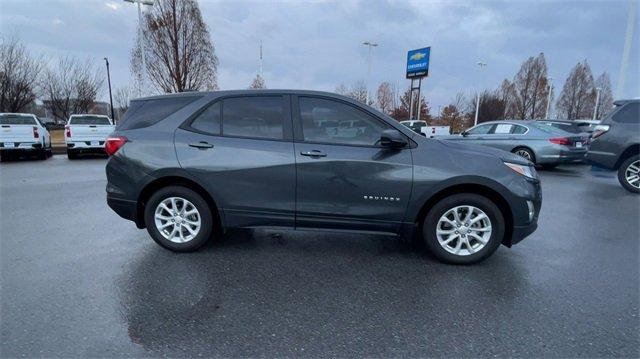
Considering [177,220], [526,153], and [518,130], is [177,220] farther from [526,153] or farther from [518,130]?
[518,130]

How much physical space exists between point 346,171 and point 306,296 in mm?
1272

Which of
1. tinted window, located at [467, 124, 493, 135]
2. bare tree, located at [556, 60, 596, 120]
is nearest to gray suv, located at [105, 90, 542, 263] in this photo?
tinted window, located at [467, 124, 493, 135]

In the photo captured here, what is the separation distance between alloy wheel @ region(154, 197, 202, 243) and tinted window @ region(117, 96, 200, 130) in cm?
91

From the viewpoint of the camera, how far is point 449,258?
12.0ft

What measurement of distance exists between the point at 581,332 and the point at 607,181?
28.3ft

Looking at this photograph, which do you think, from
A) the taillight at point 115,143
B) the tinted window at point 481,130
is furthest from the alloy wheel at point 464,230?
the tinted window at point 481,130

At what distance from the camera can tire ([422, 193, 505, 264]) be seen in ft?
11.7

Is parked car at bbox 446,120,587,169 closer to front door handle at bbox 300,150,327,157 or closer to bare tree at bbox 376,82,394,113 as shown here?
front door handle at bbox 300,150,327,157

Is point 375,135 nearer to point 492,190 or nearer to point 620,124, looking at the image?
point 492,190

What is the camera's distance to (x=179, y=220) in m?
3.86

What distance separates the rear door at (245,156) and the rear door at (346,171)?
146mm

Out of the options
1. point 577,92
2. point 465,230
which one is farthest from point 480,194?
point 577,92

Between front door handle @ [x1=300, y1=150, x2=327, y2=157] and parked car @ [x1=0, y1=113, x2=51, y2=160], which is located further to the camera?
parked car @ [x1=0, y1=113, x2=51, y2=160]

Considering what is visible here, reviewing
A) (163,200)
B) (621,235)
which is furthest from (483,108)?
(163,200)
